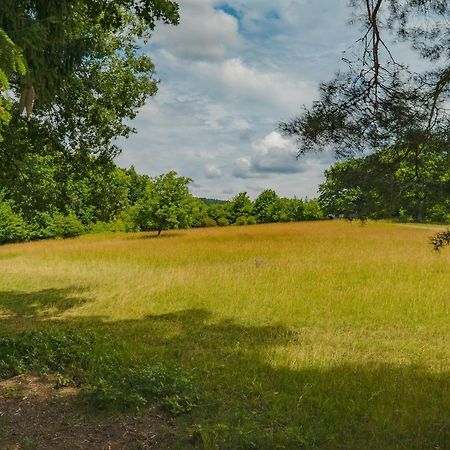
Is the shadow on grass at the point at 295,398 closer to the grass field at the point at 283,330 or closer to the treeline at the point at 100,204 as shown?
the grass field at the point at 283,330

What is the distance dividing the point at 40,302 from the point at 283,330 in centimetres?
774

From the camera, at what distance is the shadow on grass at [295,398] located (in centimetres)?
457

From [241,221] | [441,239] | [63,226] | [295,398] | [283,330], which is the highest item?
[441,239]

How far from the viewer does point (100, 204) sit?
13.4m

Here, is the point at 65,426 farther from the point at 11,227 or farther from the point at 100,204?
the point at 11,227

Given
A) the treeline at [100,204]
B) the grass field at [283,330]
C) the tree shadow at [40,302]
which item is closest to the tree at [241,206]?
the treeline at [100,204]

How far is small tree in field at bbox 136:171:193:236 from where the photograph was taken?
127 ft

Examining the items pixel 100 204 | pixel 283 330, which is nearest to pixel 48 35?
pixel 283 330

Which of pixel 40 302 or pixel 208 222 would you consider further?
pixel 208 222

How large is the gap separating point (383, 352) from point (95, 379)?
16.4 feet

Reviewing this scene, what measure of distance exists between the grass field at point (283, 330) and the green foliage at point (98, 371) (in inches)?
15.1

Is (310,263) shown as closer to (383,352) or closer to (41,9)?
(383,352)

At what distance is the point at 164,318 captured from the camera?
10.8 metres

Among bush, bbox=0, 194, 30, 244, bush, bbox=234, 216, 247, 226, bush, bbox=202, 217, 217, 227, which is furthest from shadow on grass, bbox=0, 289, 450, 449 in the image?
bush, bbox=234, 216, 247, 226
